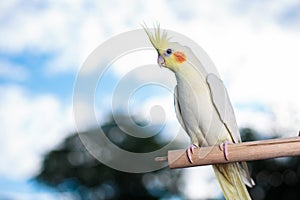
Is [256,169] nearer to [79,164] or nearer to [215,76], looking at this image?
[79,164]

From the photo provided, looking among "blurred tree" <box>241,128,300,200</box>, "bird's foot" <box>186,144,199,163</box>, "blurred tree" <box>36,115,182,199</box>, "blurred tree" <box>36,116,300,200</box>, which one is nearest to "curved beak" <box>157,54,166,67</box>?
"bird's foot" <box>186,144,199,163</box>

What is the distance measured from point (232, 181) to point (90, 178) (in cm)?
807

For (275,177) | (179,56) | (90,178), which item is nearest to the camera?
(179,56)

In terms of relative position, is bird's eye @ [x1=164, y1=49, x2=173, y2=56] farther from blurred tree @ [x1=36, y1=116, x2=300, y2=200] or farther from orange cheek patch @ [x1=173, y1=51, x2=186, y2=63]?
blurred tree @ [x1=36, y1=116, x2=300, y2=200]

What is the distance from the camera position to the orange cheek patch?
926 mm

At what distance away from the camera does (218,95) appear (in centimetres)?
96

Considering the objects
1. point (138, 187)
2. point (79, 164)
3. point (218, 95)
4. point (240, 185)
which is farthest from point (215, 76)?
point (79, 164)

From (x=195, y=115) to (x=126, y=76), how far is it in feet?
0.47

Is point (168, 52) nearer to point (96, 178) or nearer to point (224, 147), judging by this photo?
point (224, 147)

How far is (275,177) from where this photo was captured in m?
6.58

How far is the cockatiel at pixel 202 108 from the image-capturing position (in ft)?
3.06

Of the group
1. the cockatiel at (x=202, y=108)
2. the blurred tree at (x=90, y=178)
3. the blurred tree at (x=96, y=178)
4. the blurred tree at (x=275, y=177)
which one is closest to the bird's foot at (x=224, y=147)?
the cockatiel at (x=202, y=108)

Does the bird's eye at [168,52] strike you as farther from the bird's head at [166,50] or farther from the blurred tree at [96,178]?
the blurred tree at [96,178]

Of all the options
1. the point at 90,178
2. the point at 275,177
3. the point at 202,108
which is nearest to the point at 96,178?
the point at 90,178
